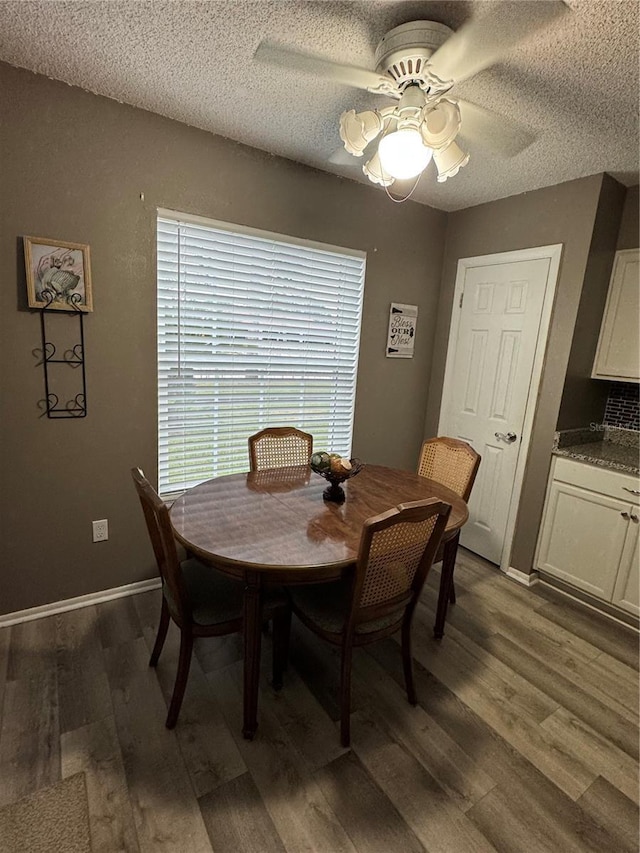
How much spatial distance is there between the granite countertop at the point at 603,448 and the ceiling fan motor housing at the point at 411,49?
7.08ft

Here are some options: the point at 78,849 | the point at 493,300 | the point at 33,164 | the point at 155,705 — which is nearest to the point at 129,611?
the point at 155,705

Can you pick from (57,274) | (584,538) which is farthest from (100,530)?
(584,538)

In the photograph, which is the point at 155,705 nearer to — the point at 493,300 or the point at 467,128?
the point at 467,128

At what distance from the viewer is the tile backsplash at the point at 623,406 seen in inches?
112

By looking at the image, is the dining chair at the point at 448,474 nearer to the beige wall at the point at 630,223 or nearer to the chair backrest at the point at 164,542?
the chair backrest at the point at 164,542

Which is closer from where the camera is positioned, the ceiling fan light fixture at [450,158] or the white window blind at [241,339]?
the ceiling fan light fixture at [450,158]

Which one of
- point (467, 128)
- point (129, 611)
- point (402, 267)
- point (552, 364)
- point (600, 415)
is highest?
point (467, 128)

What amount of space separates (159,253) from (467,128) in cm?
162

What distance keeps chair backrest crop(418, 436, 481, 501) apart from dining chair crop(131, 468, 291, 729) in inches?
48.0

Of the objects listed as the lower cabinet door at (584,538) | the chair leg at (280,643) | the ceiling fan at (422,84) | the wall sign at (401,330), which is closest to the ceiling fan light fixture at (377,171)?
the ceiling fan at (422,84)

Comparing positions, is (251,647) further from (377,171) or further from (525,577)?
(525,577)

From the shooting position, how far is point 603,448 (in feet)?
9.12

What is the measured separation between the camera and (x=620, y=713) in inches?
72.7

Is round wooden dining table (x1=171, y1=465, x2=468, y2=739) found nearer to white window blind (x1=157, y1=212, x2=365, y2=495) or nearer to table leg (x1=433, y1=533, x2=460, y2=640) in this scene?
table leg (x1=433, y1=533, x2=460, y2=640)
